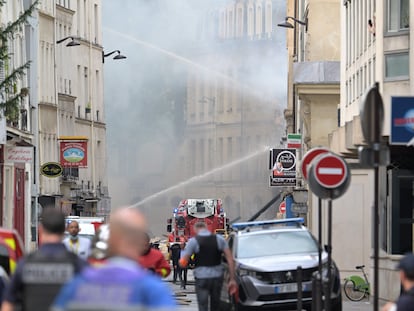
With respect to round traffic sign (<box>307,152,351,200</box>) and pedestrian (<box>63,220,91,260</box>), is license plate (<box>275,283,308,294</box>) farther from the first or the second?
pedestrian (<box>63,220,91,260</box>)

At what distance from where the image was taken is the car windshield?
24.6 m

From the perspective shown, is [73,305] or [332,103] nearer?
[73,305]

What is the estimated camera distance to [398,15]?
102 feet

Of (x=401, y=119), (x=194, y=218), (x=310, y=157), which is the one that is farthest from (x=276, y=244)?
(x=194, y=218)

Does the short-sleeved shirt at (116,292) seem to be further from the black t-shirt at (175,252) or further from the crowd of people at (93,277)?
the black t-shirt at (175,252)

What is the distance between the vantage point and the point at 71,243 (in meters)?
19.3

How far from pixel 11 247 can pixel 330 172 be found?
18.3 ft

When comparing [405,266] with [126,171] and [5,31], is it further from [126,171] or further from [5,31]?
[126,171]

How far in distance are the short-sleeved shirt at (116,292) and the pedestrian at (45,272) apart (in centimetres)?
177

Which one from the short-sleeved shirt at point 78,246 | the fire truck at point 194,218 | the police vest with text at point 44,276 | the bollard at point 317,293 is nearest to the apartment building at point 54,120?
the fire truck at point 194,218

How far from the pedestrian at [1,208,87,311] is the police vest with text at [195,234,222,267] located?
11.4 m

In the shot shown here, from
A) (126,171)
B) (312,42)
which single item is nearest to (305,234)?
(312,42)

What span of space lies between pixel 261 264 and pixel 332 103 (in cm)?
3109

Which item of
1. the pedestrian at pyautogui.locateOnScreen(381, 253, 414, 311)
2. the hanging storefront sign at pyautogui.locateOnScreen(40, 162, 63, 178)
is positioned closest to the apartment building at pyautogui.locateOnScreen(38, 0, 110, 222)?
the hanging storefront sign at pyautogui.locateOnScreen(40, 162, 63, 178)
